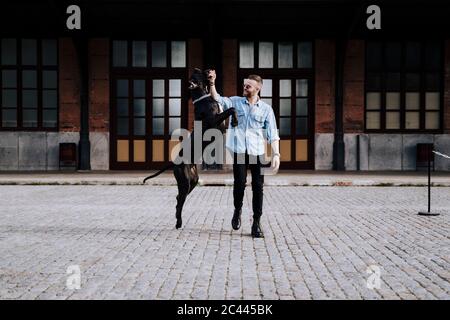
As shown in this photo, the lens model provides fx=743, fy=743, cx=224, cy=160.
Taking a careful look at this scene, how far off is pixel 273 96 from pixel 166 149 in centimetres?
320

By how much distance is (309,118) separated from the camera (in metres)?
20.1

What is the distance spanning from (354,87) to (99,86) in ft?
22.5

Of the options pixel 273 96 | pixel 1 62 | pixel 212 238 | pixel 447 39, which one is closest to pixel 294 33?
pixel 273 96

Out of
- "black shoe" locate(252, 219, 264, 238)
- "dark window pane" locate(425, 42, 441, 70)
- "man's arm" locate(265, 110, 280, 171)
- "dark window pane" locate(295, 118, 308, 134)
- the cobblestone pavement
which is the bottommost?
the cobblestone pavement

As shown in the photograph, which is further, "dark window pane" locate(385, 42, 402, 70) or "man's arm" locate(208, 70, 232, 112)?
"dark window pane" locate(385, 42, 402, 70)

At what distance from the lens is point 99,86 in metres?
19.8

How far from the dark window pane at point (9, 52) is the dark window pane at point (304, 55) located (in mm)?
7608

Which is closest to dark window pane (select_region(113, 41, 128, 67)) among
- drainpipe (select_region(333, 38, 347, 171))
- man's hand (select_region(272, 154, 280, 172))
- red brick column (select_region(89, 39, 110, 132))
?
red brick column (select_region(89, 39, 110, 132))

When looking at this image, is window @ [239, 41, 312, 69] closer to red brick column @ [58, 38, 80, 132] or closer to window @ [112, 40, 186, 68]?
window @ [112, 40, 186, 68]

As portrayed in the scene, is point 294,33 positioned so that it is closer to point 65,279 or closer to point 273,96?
point 273,96

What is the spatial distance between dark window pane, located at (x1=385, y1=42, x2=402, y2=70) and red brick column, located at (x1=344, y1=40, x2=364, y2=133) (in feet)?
2.38

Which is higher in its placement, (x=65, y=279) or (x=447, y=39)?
(x=447, y=39)

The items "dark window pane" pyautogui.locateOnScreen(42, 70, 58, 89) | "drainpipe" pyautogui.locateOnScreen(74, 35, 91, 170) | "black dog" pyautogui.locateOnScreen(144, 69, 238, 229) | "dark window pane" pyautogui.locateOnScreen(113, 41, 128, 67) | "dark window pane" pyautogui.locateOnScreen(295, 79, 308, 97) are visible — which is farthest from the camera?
"dark window pane" pyautogui.locateOnScreen(295, 79, 308, 97)

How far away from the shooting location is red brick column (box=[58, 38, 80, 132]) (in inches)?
779
